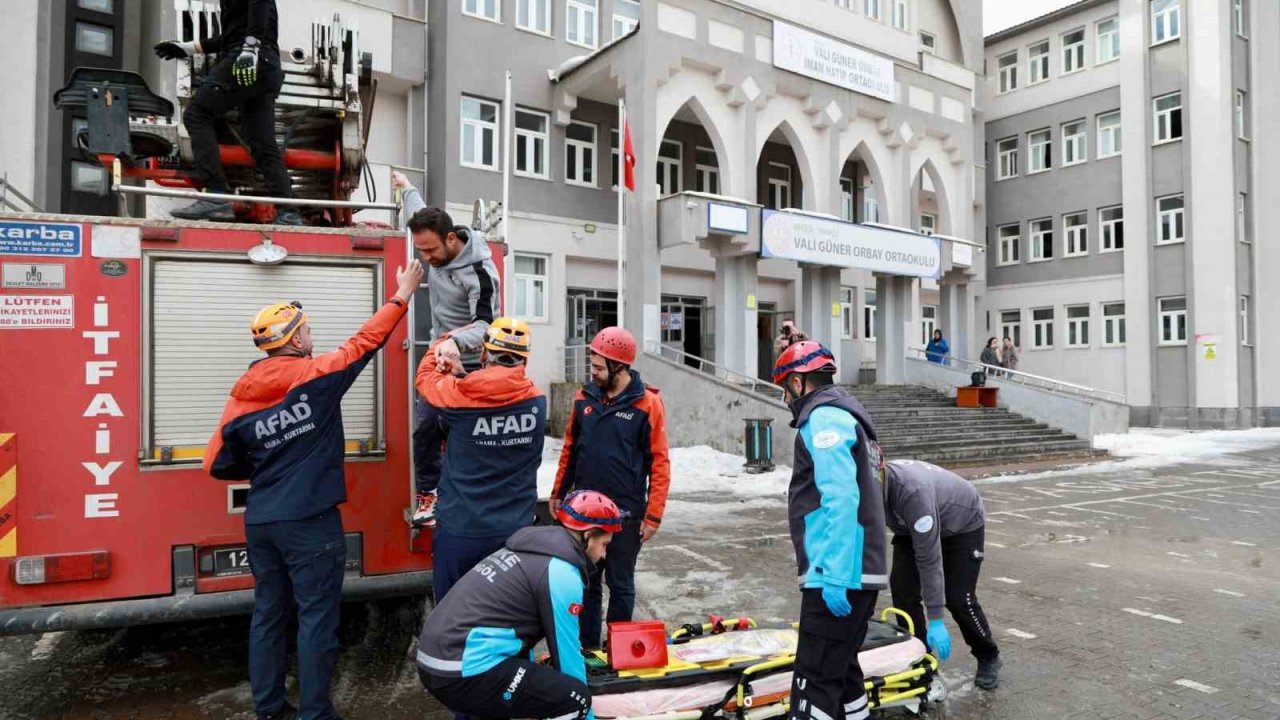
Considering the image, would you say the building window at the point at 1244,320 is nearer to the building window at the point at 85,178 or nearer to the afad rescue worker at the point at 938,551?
the afad rescue worker at the point at 938,551

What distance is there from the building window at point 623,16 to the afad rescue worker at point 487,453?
20.7 m

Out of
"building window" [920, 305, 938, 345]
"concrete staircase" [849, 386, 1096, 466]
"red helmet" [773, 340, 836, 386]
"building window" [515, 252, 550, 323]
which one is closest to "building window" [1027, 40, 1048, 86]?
"building window" [920, 305, 938, 345]

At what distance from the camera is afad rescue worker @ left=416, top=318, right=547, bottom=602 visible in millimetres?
3973

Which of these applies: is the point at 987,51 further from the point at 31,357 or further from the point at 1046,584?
the point at 31,357

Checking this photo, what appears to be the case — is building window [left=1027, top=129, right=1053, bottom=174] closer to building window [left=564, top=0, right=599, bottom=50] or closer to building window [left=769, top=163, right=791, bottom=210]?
building window [left=769, top=163, right=791, bottom=210]

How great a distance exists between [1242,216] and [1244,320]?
3.44 m

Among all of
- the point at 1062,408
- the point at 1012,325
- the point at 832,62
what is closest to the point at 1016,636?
the point at 1062,408

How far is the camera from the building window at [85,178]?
23734 millimetres

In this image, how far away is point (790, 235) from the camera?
2072 centimetres

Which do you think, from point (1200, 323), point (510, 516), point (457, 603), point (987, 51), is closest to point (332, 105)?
point (510, 516)

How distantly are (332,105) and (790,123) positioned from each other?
56.9ft

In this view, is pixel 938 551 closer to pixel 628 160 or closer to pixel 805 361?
pixel 805 361

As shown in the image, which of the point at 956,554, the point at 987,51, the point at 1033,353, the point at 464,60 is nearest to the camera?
the point at 956,554

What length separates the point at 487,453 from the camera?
402 centimetres
